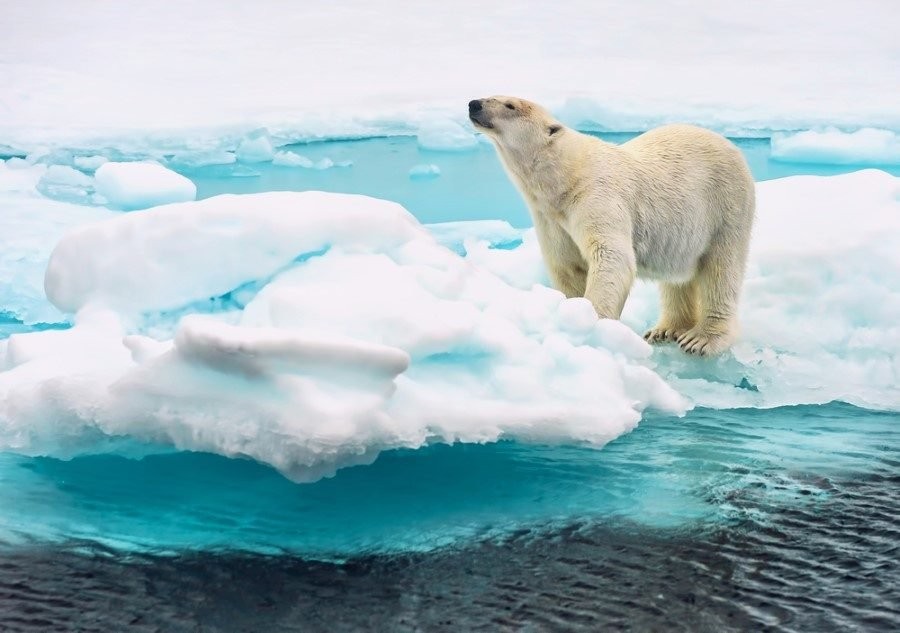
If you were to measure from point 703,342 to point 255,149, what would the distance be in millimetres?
4864

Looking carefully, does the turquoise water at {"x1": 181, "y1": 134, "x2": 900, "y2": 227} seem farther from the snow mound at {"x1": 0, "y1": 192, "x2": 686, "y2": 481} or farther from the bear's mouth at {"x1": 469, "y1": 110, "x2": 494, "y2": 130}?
the snow mound at {"x1": 0, "y1": 192, "x2": 686, "y2": 481}

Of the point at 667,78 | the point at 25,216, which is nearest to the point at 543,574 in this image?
the point at 25,216

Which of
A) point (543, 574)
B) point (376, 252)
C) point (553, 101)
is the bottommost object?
point (543, 574)

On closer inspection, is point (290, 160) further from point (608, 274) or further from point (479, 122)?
point (608, 274)

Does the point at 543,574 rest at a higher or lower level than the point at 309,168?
lower

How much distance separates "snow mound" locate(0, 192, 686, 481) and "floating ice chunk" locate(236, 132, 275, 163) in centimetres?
502

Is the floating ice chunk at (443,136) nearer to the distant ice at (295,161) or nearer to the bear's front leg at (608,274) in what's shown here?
the distant ice at (295,161)

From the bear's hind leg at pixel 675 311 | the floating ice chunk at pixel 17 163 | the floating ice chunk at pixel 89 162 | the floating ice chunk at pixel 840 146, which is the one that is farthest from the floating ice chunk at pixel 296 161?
the bear's hind leg at pixel 675 311

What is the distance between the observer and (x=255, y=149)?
357 inches

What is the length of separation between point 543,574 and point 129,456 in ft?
4.72

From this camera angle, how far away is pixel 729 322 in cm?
535

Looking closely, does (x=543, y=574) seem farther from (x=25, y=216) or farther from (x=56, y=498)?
(x=25, y=216)

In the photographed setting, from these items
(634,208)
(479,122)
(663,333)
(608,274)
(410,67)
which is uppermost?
(410,67)

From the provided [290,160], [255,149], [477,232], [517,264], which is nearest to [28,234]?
[255,149]
